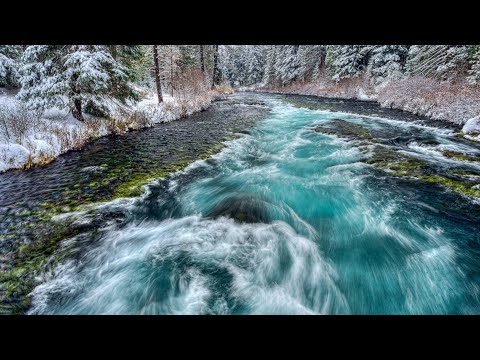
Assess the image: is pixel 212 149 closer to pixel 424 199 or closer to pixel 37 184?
pixel 37 184

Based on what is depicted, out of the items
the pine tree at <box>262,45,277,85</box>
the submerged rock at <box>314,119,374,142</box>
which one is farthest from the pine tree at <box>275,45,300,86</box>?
the submerged rock at <box>314,119,374,142</box>

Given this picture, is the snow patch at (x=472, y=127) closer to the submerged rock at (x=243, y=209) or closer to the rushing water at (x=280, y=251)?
the rushing water at (x=280, y=251)

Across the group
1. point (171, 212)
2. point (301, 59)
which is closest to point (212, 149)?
point (171, 212)

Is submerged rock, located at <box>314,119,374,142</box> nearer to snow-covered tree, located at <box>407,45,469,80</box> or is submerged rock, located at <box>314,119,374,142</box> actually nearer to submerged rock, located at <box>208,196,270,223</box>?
submerged rock, located at <box>208,196,270,223</box>

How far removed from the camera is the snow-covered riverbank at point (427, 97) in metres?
14.0

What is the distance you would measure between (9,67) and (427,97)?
2754cm

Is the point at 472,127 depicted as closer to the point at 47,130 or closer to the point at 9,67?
the point at 47,130

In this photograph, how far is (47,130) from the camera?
950 centimetres

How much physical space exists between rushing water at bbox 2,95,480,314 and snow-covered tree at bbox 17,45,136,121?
273 inches

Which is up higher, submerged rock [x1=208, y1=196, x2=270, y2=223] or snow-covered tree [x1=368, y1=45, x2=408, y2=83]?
snow-covered tree [x1=368, y1=45, x2=408, y2=83]

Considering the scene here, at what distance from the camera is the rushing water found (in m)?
3.58

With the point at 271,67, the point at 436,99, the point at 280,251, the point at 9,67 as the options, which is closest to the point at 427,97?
the point at 436,99

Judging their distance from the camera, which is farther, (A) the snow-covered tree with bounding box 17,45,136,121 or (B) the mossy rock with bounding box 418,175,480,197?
(A) the snow-covered tree with bounding box 17,45,136,121
